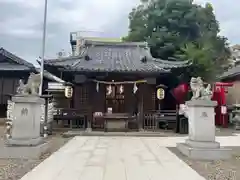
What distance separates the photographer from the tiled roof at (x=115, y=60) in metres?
16.4

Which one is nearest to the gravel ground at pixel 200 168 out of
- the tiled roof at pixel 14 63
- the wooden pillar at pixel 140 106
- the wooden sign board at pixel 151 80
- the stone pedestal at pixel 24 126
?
the stone pedestal at pixel 24 126

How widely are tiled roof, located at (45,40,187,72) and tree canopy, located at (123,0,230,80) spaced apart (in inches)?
169

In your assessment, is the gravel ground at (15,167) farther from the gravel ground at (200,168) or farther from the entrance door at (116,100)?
the entrance door at (116,100)

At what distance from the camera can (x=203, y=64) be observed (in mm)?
21266

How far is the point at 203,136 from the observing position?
830cm

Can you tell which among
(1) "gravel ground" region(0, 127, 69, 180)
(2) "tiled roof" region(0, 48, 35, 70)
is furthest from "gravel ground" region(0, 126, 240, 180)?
(2) "tiled roof" region(0, 48, 35, 70)

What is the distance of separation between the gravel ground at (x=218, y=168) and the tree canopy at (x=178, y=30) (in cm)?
1520

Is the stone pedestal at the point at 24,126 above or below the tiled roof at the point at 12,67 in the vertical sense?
below

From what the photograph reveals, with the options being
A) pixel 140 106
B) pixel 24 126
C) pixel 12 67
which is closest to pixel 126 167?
pixel 24 126

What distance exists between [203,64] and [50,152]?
50.4 feet

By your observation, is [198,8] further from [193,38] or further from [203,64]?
[203,64]

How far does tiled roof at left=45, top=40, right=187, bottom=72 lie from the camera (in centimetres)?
1643

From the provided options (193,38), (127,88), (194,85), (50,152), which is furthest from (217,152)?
(193,38)

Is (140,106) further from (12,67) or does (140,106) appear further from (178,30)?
(178,30)
